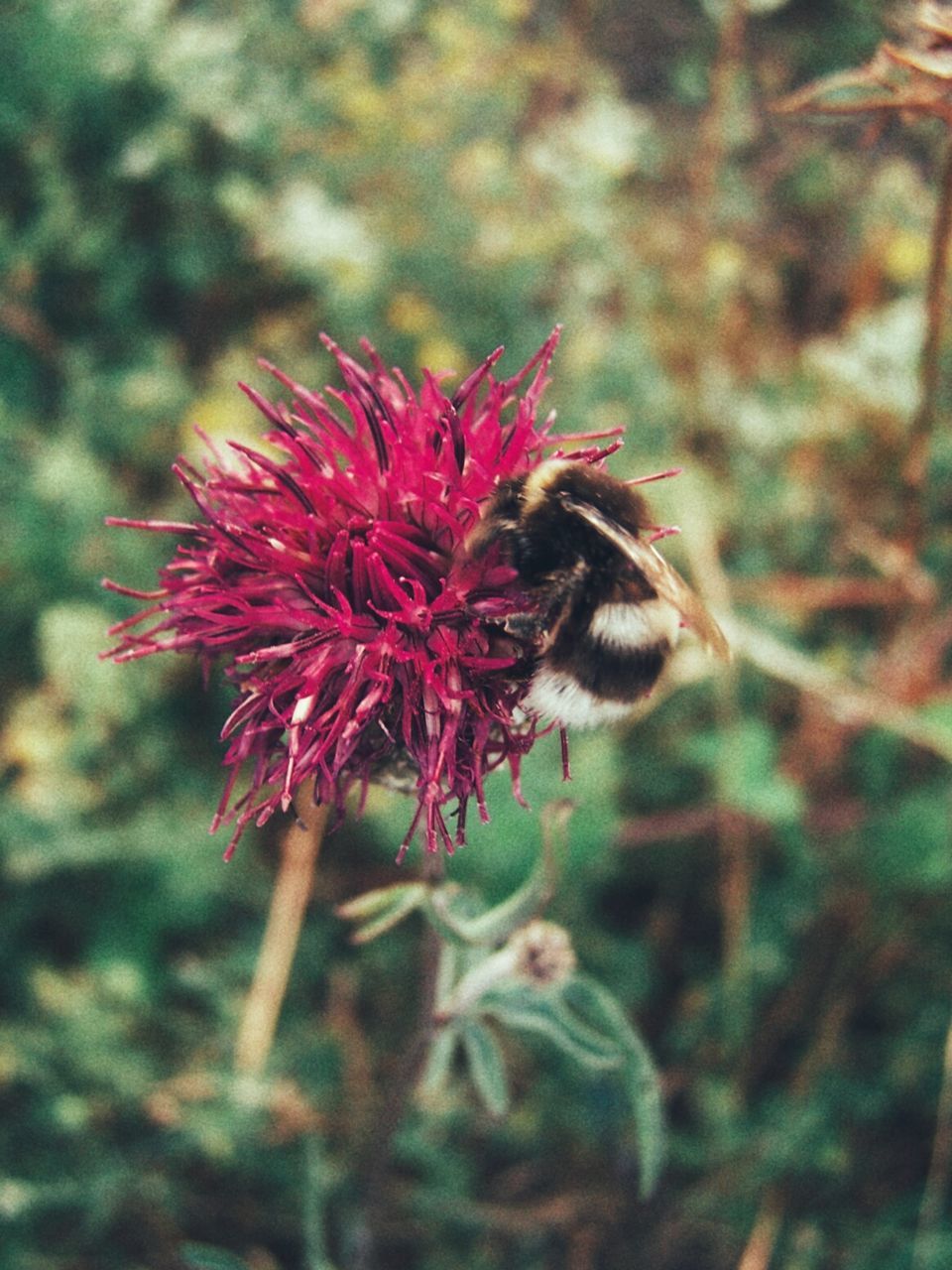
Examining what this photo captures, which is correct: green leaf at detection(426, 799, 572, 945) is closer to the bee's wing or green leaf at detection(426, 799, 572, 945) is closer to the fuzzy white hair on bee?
the fuzzy white hair on bee

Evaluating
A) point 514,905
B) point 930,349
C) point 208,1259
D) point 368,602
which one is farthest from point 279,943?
point 930,349

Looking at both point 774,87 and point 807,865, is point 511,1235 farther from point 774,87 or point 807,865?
point 774,87

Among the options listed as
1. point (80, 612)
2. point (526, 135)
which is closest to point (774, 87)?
point (526, 135)

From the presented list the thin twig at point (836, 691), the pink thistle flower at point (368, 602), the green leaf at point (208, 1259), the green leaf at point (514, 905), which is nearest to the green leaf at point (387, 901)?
the green leaf at point (514, 905)

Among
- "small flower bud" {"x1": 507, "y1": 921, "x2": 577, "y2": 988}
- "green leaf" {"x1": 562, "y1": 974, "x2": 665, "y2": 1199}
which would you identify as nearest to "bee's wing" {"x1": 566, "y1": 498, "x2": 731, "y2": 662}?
"small flower bud" {"x1": 507, "y1": 921, "x2": 577, "y2": 988}

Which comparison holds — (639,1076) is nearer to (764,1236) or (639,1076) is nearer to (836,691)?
(764,1236)

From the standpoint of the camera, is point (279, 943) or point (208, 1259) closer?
point (208, 1259)
